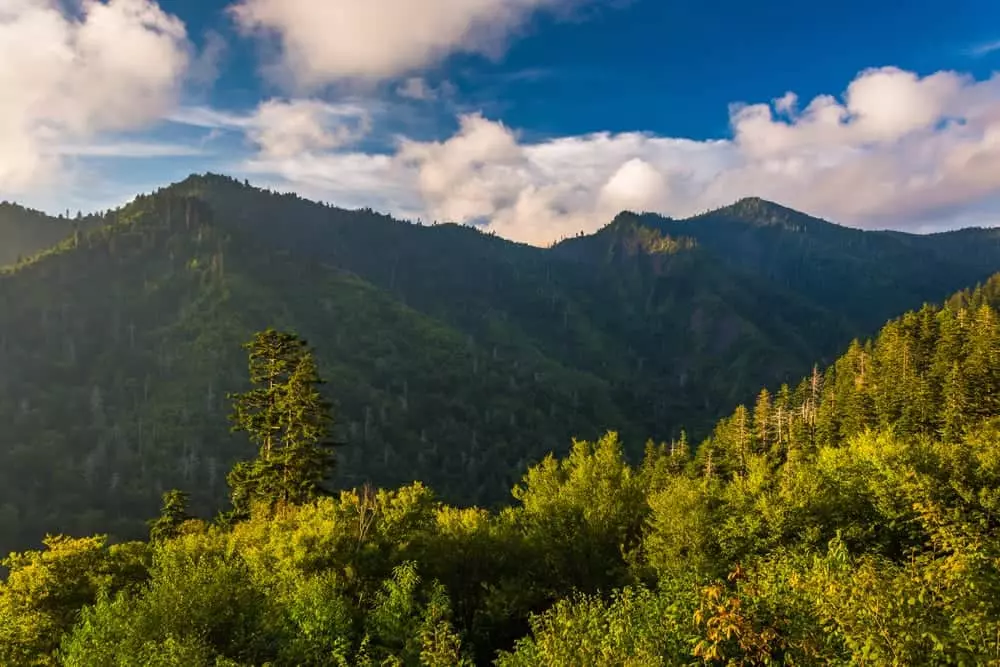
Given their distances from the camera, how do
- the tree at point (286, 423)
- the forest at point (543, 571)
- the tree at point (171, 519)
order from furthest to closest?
the tree at point (171, 519), the tree at point (286, 423), the forest at point (543, 571)

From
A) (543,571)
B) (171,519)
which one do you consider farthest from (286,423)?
(171,519)

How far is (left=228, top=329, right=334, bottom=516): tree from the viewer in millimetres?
56406

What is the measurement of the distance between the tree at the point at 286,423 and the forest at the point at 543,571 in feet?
0.67

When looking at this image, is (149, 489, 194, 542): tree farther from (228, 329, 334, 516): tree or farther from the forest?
(228, 329, 334, 516): tree

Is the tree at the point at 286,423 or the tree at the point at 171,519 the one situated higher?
the tree at the point at 286,423

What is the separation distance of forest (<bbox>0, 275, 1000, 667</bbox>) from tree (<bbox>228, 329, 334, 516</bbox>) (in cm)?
20

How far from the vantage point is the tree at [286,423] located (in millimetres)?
56406

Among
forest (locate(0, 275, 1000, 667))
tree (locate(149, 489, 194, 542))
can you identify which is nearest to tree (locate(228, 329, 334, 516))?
forest (locate(0, 275, 1000, 667))

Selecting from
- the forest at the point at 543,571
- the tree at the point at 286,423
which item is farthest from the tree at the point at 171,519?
the tree at the point at 286,423

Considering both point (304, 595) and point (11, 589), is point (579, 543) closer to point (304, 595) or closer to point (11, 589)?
point (304, 595)

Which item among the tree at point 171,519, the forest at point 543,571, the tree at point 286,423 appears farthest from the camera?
the tree at point 171,519

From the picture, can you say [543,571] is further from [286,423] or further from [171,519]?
[171,519]

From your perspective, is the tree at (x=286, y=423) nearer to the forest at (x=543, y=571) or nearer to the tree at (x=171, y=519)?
the forest at (x=543, y=571)

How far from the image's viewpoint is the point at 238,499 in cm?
6100
